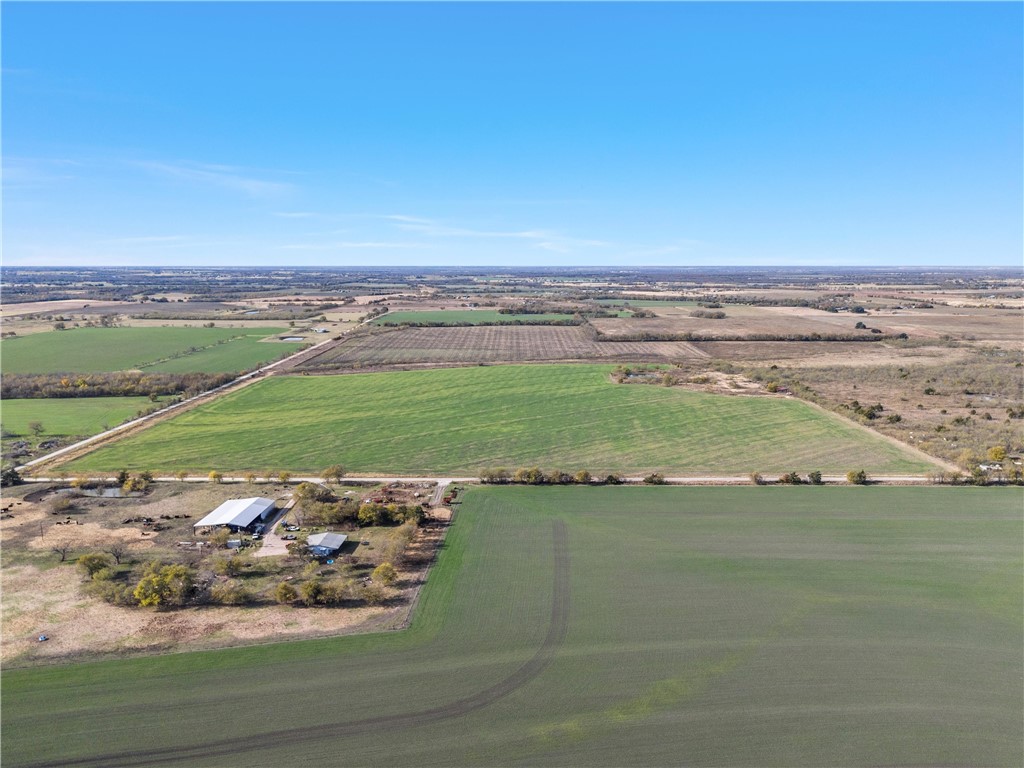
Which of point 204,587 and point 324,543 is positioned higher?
point 324,543

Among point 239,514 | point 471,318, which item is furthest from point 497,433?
point 471,318

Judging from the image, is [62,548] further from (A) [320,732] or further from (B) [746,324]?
(B) [746,324]

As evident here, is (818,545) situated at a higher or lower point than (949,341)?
lower

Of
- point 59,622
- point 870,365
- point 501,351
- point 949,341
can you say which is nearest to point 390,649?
point 59,622

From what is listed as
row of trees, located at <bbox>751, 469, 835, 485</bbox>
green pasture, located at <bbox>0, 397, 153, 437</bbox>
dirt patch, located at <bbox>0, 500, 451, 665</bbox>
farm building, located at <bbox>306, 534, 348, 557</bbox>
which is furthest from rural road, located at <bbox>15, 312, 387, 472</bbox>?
row of trees, located at <bbox>751, 469, 835, 485</bbox>

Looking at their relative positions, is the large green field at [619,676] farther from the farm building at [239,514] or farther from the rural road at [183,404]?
the rural road at [183,404]

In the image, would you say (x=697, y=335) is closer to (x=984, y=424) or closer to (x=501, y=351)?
(x=501, y=351)

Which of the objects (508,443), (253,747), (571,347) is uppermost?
(571,347)
